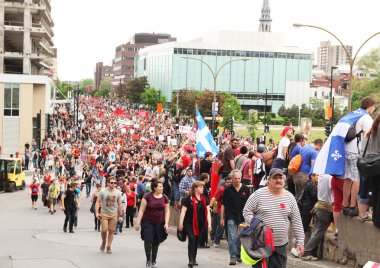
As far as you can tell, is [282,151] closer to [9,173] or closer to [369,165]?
[369,165]

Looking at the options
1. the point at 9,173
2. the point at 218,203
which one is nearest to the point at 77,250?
the point at 218,203

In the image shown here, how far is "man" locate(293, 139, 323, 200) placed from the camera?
1309 cm

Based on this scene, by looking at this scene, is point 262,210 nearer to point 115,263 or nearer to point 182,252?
point 115,263

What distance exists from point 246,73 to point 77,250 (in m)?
139

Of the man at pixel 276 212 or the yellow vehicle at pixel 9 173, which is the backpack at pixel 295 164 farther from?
the yellow vehicle at pixel 9 173

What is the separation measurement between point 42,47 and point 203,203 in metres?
77.5

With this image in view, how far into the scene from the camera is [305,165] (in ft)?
43.3

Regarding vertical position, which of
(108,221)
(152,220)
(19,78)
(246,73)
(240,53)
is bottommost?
(108,221)

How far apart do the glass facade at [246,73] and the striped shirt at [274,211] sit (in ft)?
470

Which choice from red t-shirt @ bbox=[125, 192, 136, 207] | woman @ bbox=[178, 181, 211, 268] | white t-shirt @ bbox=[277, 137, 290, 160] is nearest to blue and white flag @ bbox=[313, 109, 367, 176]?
woman @ bbox=[178, 181, 211, 268]

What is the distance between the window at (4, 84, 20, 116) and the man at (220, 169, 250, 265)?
5702 centimetres

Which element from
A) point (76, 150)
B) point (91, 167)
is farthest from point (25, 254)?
point (76, 150)

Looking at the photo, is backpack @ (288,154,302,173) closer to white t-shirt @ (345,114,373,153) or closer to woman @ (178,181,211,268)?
woman @ (178,181,211,268)

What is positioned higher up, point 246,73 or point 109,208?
point 246,73
